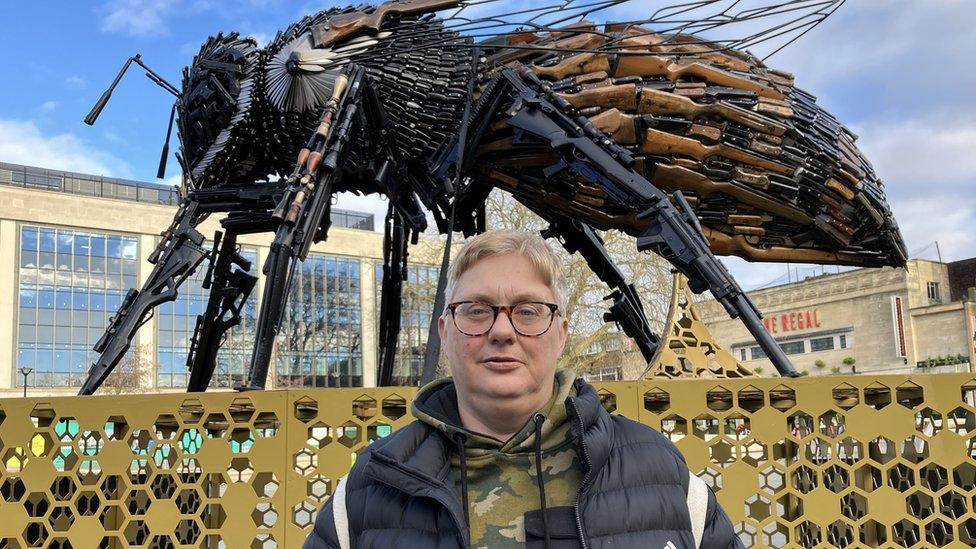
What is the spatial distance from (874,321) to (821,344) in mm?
3306


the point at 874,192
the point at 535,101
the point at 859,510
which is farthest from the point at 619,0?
the point at 859,510

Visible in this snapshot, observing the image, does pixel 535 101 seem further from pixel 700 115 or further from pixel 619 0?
pixel 700 115

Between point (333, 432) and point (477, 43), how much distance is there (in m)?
3.64

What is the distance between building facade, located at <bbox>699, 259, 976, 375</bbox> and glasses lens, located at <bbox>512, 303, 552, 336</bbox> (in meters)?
30.2

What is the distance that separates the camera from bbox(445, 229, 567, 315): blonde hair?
66.5 inches

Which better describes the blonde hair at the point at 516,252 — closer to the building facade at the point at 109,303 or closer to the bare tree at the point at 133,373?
the building facade at the point at 109,303

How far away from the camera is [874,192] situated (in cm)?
655

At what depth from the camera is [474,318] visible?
1.67 m

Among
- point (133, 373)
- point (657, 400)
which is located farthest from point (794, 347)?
point (657, 400)

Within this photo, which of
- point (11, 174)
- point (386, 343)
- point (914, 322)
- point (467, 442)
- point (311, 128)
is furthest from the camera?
point (11, 174)

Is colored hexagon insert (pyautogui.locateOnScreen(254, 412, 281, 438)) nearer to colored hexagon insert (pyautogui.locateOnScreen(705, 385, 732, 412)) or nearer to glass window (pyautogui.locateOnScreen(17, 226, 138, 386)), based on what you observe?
colored hexagon insert (pyautogui.locateOnScreen(705, 385, 732, 412))

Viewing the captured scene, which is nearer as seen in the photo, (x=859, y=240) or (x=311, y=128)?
(x=311, y=128)

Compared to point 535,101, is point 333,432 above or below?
below

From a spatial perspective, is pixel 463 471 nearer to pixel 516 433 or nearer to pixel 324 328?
pixel 516 433
